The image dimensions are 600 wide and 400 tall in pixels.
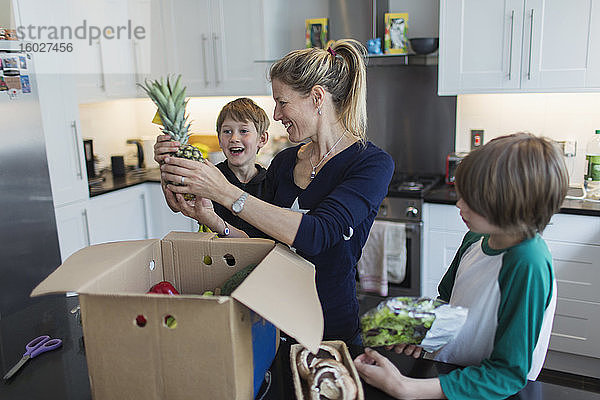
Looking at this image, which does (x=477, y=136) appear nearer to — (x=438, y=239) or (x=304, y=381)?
(x=438, y=239)

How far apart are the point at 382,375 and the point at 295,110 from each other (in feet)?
2.48

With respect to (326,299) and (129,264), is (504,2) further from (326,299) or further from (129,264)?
(129,264)

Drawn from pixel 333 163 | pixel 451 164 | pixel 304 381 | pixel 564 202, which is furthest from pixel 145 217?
pixel 304 381

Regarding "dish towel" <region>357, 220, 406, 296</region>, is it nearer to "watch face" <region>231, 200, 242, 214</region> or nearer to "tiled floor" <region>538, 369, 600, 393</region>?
"tiled floor" <region>538, 369, 600, 393</region>

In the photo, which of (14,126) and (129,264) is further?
(14,126)

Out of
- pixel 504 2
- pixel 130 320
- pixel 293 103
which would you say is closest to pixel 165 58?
pixel 504 2

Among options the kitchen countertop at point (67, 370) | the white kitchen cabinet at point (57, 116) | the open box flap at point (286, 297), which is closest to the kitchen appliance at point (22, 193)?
the white kitchen cabinet at point (57, 116)

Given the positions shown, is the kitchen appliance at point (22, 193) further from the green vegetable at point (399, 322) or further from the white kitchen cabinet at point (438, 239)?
the green vegetable at point (399, 322)

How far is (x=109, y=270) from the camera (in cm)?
103

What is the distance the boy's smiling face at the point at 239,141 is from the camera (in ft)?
6.98

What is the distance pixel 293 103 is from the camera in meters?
1.44

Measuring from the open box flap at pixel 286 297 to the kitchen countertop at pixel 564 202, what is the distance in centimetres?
179

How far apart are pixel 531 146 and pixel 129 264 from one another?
0.84m

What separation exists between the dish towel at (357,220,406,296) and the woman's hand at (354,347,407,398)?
2067mm
